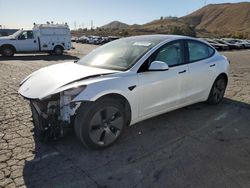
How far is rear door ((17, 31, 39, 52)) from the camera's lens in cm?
1759

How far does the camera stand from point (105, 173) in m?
3.11

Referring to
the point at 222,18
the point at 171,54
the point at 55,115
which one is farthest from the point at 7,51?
the point at 222,18

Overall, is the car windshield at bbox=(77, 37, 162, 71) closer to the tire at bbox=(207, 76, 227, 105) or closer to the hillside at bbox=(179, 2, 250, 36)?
the tire at bbox=(207, 76, 227, 105)

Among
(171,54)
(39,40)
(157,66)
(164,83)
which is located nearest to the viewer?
(157,66)

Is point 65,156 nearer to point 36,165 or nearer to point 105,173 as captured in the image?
point 36,165

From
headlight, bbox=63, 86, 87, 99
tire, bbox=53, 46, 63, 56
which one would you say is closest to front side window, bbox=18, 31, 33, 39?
tire, bbox=53, 46, 63, 56

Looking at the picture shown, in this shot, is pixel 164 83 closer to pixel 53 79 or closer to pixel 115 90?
pixel 115 90

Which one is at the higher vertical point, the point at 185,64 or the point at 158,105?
the point at 185,64

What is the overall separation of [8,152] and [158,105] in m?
2.34

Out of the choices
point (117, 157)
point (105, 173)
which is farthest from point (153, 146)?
point (105, 173)

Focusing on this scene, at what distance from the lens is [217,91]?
18.4 ft

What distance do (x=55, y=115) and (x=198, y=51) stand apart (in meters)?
3.08

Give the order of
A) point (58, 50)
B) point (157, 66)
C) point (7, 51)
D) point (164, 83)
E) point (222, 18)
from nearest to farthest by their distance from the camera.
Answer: point (157, 66) < point (164, 83) < point (7, 51) < point (58, 50) < point (222, 18)

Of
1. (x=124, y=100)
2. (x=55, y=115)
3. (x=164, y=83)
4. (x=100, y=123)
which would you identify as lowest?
(x=100, y=123)
